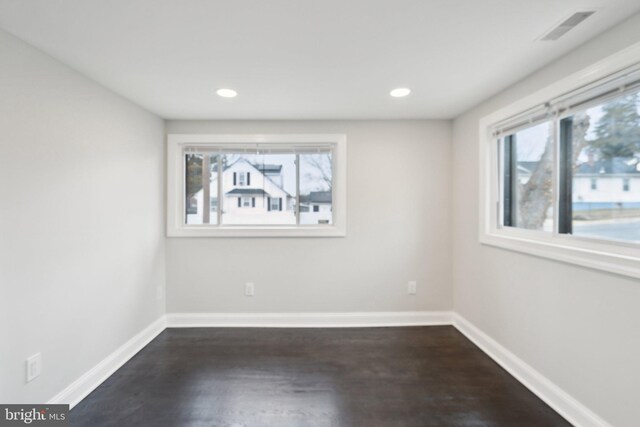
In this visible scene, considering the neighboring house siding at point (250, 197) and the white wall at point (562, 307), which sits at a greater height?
the neighboring house siding at point (250, 197)

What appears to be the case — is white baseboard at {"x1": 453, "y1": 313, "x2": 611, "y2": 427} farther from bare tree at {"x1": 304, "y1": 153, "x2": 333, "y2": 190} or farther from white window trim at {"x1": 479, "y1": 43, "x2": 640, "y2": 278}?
bare tree at {"x1": 304, "y1": 153, "x2": 333, "y2": 190}

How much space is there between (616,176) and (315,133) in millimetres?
2368

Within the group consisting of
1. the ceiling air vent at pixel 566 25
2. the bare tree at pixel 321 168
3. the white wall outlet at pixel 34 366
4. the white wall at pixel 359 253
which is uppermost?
the ceiling air vent at pixel 566 25

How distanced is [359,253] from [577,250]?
1842mm

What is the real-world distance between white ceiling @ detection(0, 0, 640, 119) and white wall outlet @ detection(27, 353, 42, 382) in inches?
69.8

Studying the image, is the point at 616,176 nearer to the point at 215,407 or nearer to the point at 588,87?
the point at 588,87

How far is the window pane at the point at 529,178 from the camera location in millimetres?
2156

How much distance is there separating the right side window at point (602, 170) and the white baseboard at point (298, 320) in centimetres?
175

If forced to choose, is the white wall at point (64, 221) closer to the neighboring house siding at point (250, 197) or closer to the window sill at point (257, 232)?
the window sill at point (257, 232)

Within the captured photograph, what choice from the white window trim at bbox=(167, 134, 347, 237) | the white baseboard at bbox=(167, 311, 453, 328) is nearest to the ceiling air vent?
the white window trim at bbox=(167, 134, 347, 237)

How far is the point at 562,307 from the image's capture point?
190cm

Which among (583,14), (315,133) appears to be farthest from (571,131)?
(315,133)

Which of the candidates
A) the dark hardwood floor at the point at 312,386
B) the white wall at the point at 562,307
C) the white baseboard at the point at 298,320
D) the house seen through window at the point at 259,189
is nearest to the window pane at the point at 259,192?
the house seen through window at the point at 259,189

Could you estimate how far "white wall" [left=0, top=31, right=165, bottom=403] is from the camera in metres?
1.61
